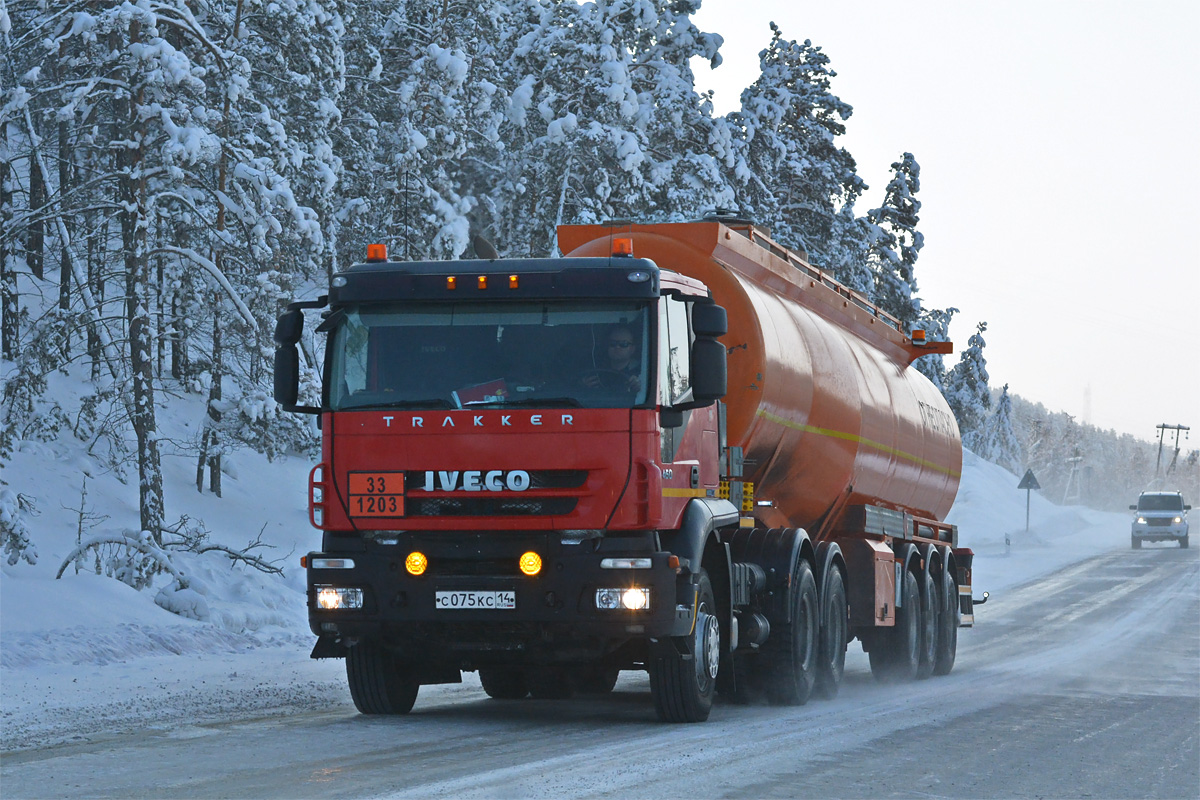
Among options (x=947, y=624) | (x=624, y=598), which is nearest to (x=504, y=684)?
(x=624, y=598)

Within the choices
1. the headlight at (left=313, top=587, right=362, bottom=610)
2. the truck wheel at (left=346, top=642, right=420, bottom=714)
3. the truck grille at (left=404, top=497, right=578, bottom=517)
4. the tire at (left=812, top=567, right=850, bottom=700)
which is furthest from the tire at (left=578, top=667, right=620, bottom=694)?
the truck grille at (left=404, top=497, right=578, bottom=517)

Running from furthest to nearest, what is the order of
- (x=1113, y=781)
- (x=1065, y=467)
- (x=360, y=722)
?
(x=1065, y=467) < (x=360, y=722) < (x=1113, y=781)

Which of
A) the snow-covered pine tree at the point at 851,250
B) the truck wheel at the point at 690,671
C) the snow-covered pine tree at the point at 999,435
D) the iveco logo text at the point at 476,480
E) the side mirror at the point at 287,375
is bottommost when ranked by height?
the truck wheel at the point at 690,671

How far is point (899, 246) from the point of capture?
158 ft

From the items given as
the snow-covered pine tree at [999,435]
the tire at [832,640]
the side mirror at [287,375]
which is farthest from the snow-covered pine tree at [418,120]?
the snow-covered pine tree at [999,435]

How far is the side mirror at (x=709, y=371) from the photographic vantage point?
381 inches

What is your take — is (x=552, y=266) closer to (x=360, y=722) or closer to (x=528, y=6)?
(x=360, y=722)

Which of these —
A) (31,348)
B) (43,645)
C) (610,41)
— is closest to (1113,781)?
(43,645)

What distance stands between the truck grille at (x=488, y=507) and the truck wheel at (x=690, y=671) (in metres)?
1.34

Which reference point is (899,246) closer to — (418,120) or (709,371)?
(418,120)

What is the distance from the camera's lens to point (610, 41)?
33.2 meters

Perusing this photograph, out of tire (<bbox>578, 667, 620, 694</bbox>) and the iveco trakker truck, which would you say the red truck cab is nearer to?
the iveco trakker truck

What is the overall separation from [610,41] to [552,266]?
24.5 m

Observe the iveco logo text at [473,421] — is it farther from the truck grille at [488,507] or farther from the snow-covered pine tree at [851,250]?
the snow-covered pine tree at [851,250]
